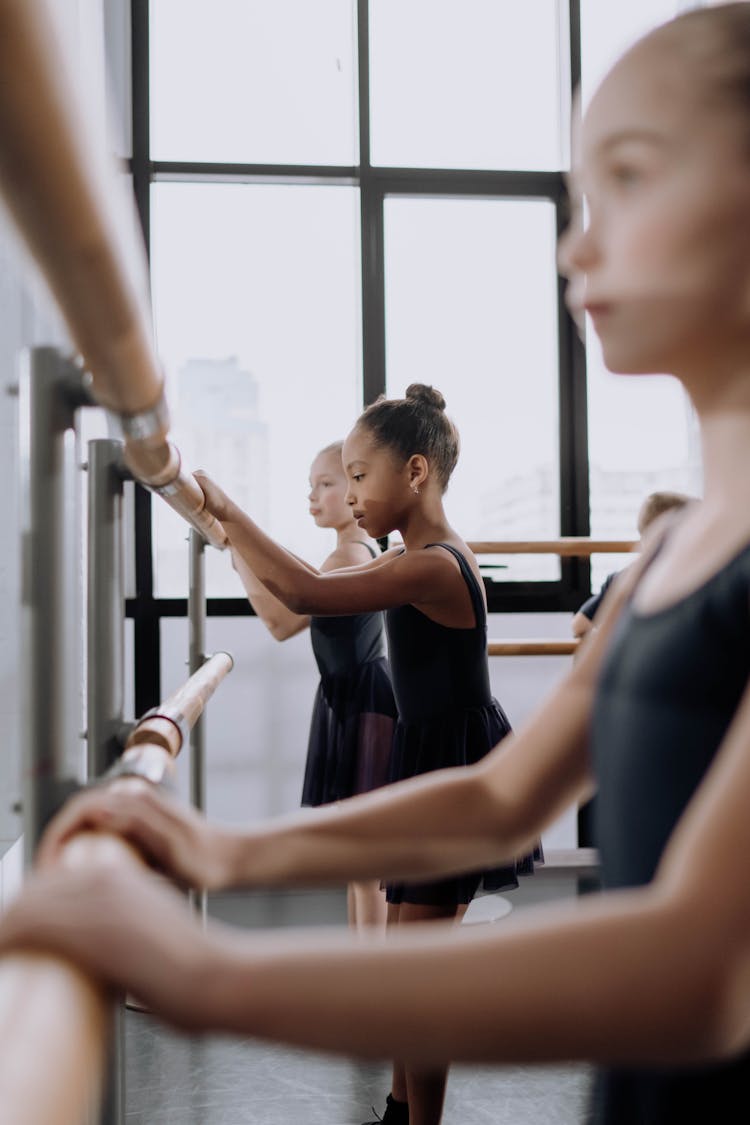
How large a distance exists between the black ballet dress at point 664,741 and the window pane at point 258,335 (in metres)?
2.49

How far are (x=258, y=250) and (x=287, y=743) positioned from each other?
1.47 metres

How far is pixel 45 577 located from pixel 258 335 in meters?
2.61

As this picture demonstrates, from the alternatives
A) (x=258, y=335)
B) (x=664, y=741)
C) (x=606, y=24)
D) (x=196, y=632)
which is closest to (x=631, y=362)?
(x=664, y=741)

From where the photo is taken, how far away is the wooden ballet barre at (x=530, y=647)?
8.36 ft

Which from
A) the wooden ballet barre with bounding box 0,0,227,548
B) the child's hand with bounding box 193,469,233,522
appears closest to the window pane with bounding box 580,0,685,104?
the child's hand with bounding box 193,469,233,522

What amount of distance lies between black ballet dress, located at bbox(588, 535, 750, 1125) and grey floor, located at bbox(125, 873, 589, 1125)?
1.26 metres

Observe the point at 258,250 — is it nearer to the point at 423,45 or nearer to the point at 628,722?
the point at 423,45

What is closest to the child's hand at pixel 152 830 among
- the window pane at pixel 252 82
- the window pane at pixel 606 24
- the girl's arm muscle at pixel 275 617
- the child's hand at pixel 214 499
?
the child's hand at pixel 214 499

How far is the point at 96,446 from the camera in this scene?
718 mm

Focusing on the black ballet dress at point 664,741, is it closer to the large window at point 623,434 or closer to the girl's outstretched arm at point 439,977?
the girl's outstretched arm at point 439,977

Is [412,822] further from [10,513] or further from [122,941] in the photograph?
[10,513]

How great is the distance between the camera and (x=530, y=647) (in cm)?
258

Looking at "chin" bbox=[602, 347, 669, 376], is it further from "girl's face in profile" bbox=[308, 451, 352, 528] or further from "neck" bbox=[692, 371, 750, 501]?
"girl's face in profile" bbox=[308, 451, 352, 528]

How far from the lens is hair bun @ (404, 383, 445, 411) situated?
1696 mm
